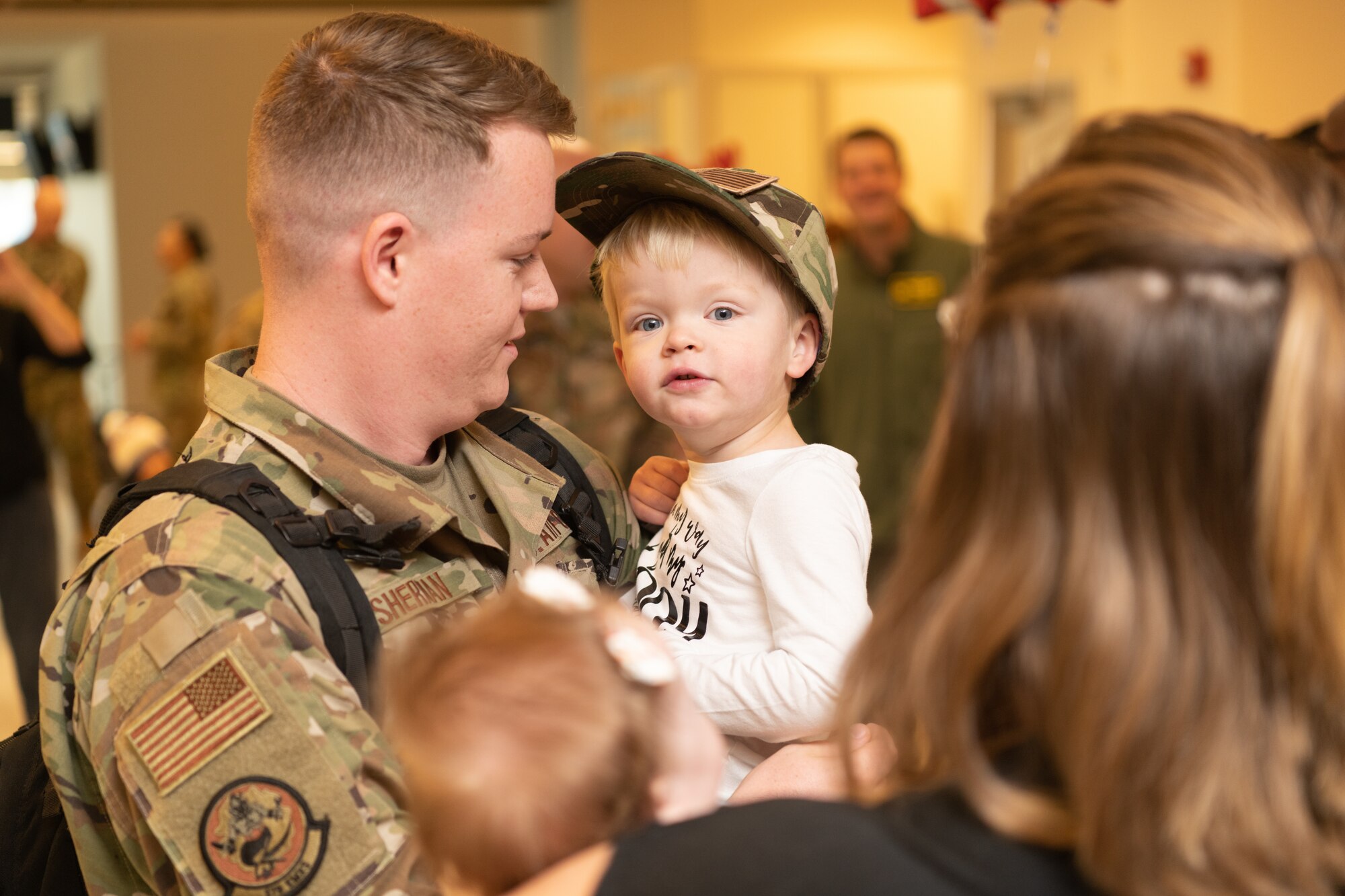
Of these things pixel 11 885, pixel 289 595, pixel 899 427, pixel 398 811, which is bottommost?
pixel 899 427

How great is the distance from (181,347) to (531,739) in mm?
7855

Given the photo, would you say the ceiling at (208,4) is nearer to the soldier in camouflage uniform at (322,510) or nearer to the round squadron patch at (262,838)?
the soldier in camouflage uniform at (322,510)

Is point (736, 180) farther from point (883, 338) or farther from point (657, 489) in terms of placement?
point (883, 338)

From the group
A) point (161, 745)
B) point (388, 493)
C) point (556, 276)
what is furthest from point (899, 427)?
point (161, 745)

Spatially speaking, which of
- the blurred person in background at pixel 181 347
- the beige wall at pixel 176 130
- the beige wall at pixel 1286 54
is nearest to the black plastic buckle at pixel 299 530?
the beige wall at pixel 1286 54

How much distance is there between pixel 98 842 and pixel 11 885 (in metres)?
0.14

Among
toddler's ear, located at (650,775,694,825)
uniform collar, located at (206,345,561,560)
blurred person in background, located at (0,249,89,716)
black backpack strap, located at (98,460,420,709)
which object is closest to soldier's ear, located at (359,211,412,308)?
uniform collar, located at (206,345,561,560)

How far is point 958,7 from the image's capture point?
396 cm

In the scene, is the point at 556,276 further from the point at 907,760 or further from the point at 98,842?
the point at 907,760

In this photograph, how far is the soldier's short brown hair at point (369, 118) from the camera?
61.1 inches

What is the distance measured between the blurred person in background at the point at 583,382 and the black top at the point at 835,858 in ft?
8.80

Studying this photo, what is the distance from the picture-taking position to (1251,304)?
31.9 inches

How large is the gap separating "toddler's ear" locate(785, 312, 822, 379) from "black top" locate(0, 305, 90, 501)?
321cm

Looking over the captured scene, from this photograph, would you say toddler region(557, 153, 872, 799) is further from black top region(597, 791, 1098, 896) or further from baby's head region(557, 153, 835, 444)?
black top region(597, 791, 1098, 896)
